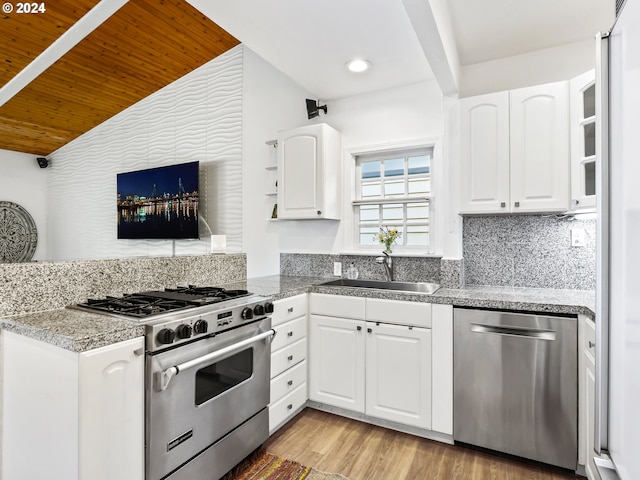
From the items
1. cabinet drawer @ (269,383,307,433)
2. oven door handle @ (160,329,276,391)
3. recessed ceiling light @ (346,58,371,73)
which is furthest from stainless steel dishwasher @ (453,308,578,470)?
recessed ceiling light @ (346,58,371,73)

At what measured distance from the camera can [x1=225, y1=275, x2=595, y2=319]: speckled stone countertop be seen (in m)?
1.89

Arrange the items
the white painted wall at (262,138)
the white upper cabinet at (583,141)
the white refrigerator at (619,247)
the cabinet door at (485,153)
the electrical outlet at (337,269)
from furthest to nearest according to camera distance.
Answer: the white painted wall at (262,138) < the electrical outlet at (337,269) < the cabinet door at (485,153) < the white upper cabinet at (583,141) < the white refrigerator at (619,247)

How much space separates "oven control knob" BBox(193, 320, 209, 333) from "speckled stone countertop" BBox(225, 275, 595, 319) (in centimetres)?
57

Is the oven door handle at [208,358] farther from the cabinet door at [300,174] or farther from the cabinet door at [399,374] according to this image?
the cabinet door at [300,174]

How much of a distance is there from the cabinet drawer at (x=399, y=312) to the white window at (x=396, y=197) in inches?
29.8

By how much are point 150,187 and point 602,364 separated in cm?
457

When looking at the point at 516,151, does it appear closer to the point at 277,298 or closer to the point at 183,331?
the point at 277,298

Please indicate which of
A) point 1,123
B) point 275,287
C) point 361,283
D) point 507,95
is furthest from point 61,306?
point 1,123

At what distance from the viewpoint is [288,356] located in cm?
234

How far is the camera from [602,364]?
80 centimetres

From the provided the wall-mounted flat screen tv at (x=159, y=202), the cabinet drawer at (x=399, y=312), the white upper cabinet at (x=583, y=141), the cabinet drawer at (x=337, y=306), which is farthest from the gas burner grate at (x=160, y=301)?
the white upper cabinet at (x=583, y=141)

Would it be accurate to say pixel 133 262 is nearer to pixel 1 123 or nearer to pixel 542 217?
pixel 542 217

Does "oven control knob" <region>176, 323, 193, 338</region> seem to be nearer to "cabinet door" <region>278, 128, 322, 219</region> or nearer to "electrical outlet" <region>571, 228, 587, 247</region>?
"cabinet door" <region>278, 128, 322, 219</region>

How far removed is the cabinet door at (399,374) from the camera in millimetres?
2193
